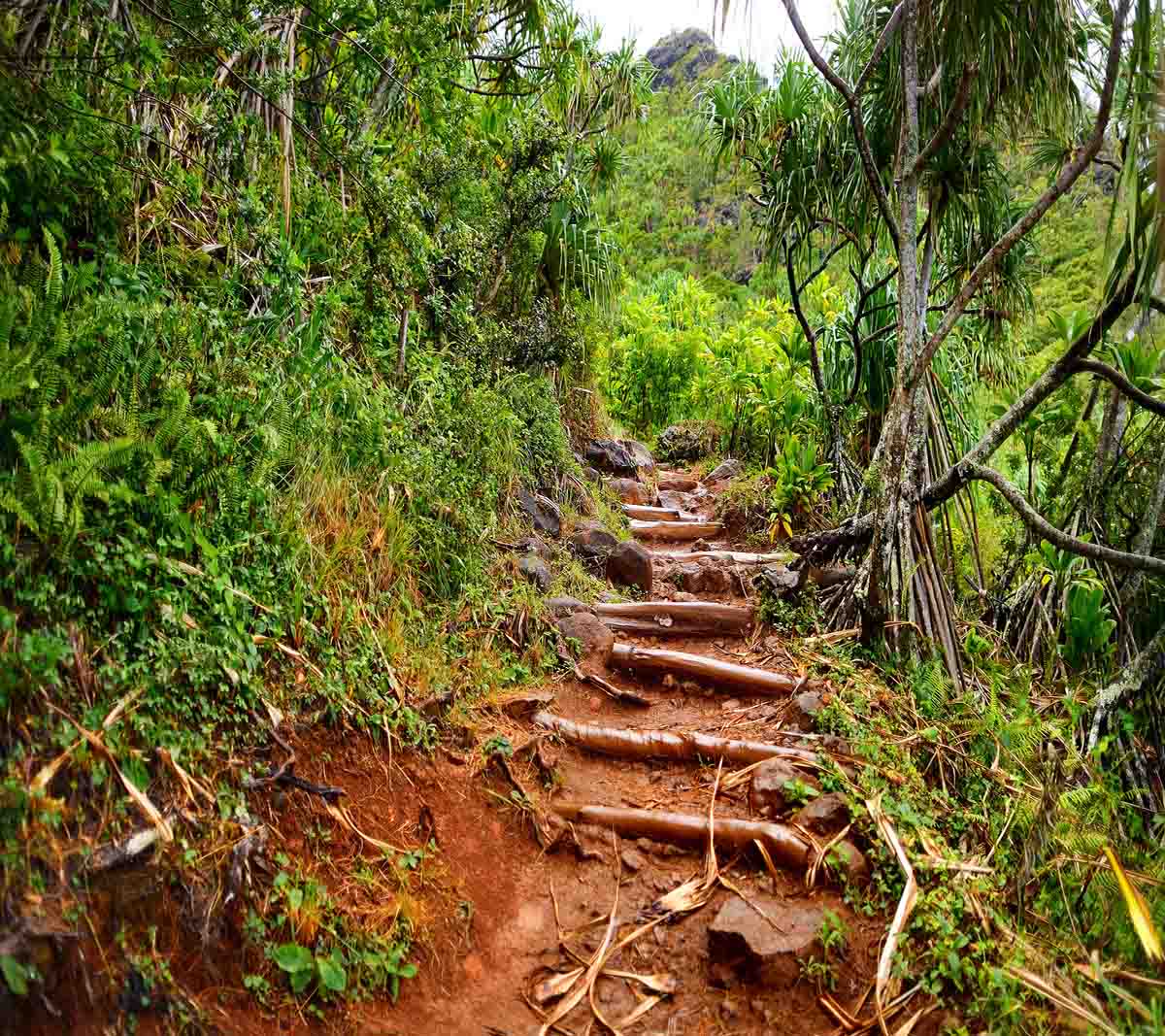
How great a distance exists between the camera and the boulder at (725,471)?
8320 millimetres

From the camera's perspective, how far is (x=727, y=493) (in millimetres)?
7230

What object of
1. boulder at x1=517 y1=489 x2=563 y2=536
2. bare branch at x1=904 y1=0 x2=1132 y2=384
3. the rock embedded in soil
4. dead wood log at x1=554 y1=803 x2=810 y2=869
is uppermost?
bare branch at x1=904 y1=0 x2=1132 y2=384

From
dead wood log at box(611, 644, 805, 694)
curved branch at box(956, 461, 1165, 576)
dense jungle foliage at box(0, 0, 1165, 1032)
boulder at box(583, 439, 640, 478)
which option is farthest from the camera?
boulder at box(583, 439, 640, 478)

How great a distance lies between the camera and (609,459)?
26.0 ft

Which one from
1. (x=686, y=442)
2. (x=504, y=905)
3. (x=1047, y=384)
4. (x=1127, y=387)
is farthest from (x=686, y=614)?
(x=686, y=442)

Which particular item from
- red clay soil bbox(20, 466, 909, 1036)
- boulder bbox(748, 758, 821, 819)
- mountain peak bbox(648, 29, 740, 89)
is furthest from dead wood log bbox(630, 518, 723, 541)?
mountain peak bbox(648, 29, 740, 89)

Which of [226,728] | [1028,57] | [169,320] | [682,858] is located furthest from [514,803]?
[1028,57]

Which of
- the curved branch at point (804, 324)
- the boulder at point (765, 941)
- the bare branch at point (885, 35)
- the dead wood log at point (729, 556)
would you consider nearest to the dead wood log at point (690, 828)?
the boulder at point (765, 941)

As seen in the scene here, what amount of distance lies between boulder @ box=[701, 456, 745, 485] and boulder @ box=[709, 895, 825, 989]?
585 centimetres

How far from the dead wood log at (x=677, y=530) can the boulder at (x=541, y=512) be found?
4.88 ft

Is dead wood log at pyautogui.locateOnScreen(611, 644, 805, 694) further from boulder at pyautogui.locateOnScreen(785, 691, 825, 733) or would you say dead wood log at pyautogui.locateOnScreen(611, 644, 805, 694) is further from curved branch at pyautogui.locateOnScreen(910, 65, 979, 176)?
curved branch at pyautogui.locateOnScreen(910, 65, 979, 176)

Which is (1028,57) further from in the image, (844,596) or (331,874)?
(331,874)

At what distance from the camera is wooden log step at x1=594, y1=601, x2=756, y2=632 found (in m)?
4.73

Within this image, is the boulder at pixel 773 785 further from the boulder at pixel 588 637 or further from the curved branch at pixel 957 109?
the curved branch at pixel 957 109
